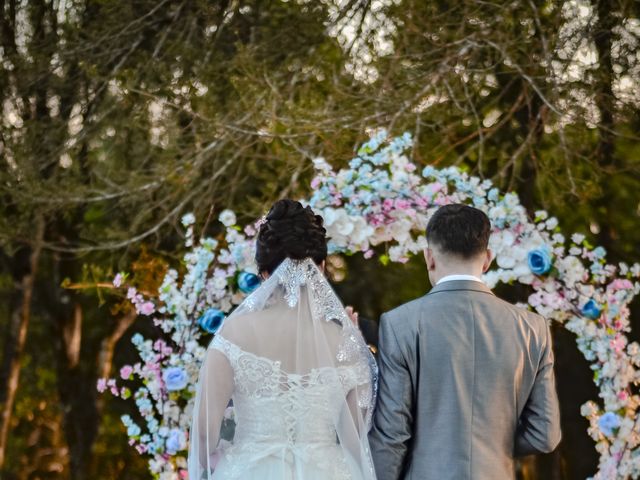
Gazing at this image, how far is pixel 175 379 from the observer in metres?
4.56

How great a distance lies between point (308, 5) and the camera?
701cm

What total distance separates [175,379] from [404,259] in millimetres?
1296

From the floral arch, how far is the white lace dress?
152cm

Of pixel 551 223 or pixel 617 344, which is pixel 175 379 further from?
pixel 617 344

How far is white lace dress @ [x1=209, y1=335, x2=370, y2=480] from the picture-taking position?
9.75ft

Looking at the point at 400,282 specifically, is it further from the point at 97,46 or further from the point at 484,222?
the point at 484,222

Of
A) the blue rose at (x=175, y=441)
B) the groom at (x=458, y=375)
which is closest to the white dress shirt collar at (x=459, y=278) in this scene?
the groom at (x=458, y=375)

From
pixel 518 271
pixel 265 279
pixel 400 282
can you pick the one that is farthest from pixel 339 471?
pixel 400 282

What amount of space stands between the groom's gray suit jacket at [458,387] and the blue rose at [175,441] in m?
1.82

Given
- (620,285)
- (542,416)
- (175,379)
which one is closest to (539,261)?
(620,285)

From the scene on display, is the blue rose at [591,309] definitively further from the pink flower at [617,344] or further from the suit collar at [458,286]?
the suit collar at [458,286]

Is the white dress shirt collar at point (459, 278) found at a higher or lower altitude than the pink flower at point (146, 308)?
lower

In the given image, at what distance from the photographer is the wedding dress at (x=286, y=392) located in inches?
117

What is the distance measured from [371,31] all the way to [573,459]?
6996mm
